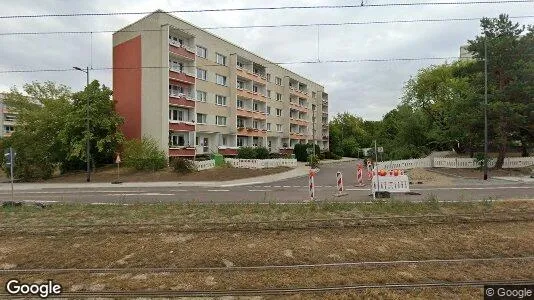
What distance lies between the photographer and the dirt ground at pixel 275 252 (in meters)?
5.48

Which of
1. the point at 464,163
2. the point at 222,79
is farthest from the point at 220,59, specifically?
the point at 464,163

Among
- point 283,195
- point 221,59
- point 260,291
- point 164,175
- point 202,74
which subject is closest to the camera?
point 260,291

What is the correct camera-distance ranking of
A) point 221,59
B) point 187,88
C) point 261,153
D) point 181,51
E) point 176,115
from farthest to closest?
point 221,59, point 261,153, point 187,88, point 176,115, point 181,51

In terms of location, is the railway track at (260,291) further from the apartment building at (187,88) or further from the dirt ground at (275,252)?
the apartment building at (187,88)

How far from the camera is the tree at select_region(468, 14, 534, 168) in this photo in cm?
2234

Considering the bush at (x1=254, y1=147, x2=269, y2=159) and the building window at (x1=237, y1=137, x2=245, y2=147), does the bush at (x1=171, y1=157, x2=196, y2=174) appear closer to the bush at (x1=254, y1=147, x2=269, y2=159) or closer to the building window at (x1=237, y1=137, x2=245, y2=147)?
the bush at (x1=254, y1=147, x2=269, y2=159)

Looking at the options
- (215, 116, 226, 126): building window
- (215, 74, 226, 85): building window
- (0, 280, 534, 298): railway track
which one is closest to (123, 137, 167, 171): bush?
(215, 116, 226, 126): building window

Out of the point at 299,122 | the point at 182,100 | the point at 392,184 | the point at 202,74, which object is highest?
the point at 202,74

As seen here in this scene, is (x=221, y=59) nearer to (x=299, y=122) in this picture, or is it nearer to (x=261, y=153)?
(x=261, y=153)

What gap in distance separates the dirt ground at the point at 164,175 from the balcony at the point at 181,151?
3.84m

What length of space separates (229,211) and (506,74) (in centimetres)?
2382

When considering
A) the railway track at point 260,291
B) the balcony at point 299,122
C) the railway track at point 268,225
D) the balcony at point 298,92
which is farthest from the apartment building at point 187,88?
the railway track at point 260,291

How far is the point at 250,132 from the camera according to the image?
45281 mm

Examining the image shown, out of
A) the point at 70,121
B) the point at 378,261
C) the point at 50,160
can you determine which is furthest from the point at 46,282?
the point at 50,160
